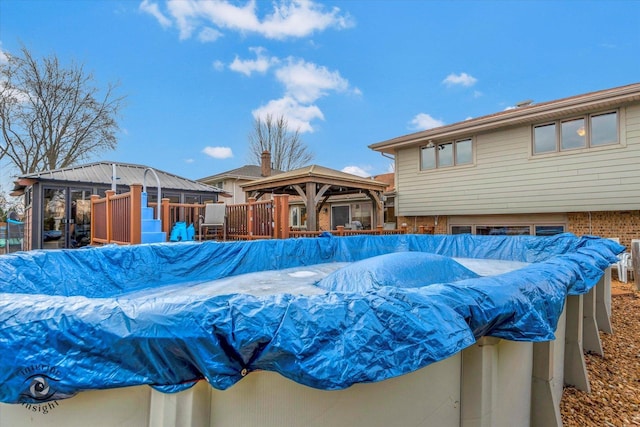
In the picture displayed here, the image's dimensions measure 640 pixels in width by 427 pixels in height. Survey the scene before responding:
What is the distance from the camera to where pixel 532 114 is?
7.88 metres

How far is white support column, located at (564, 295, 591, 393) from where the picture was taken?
295cm

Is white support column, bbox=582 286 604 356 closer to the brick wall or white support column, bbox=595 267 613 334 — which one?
white support column, bbox=595 267 613 334

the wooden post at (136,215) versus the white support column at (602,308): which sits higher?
the wooden post at (136,215)

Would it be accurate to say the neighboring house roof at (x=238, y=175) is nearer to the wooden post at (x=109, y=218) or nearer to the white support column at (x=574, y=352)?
the wooden post at (x=109, y=218)

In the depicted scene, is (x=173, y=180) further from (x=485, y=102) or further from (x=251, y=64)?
(x=485, y=102)

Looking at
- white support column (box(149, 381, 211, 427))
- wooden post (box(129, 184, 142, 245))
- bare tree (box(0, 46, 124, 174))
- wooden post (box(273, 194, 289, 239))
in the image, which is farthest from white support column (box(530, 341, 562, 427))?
bare tree (box(0, 46, 124, 174))

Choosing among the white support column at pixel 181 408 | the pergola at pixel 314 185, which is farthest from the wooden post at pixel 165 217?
the white support column at pixel 181 408

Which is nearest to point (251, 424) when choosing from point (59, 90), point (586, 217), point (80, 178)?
point (586, 217)

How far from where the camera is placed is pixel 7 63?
13.9m

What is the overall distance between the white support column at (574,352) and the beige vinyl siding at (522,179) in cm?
609

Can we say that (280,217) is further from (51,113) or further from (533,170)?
(51,113)

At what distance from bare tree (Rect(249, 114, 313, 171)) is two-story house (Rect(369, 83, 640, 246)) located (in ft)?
43.8

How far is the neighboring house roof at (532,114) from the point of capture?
6852 mm

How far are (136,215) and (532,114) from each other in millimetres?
8842
